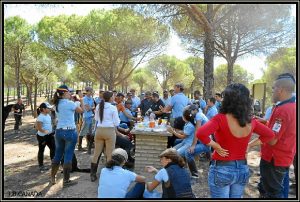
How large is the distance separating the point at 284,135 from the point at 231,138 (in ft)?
3.29

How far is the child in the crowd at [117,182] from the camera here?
363 cm

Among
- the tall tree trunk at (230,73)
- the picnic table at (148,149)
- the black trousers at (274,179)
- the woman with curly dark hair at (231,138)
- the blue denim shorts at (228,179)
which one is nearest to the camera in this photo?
the woman with curly dark hair at (231,138)

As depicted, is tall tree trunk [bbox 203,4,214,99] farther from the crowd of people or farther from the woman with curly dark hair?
the woman with curly dark hair

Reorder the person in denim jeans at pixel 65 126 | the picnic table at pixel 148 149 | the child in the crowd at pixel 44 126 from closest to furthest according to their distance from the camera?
the person in denim jeans at pixel 65 126
the child in the crowd at pixel 44 126
the picnic table at pixel 148 149

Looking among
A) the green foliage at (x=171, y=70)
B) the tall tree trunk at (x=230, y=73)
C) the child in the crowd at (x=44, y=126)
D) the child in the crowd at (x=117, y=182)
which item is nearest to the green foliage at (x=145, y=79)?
the green foliage at (x=171, y=70)

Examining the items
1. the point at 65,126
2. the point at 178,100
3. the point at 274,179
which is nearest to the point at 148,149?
the point at 178,100

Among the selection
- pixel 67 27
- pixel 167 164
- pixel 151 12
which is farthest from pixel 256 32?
pixel 167 164

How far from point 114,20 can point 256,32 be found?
8558mm

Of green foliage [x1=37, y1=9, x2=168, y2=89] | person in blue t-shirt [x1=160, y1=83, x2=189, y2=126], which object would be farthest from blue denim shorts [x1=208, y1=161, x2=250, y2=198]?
green foliage [x1=37, y1=9, x2=168, y2=89]

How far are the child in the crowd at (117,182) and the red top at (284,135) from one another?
159 centimetres

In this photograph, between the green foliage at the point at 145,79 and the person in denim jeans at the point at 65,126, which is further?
the green foliage at the point at 145,79

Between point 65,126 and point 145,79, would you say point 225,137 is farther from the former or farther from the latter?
point 145,79

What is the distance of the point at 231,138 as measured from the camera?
9.18ft

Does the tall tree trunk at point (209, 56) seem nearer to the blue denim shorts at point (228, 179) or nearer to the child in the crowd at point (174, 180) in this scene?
the child in the crowd at point (174, 180)
